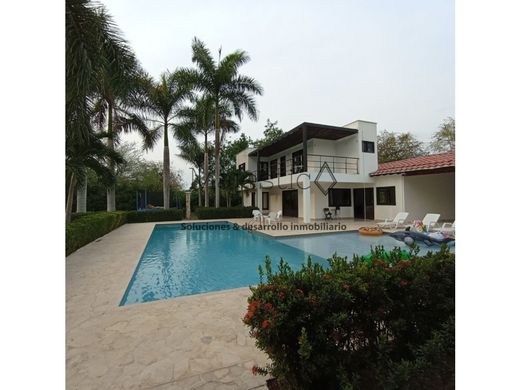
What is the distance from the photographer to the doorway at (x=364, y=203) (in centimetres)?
1730

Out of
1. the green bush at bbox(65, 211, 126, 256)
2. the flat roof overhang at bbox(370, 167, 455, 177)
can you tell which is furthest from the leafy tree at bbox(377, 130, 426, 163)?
the green bush at bbox(65, 211, 126, 256)

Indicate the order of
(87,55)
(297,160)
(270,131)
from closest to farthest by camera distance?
(87,55) < (297,160) < (270,131)

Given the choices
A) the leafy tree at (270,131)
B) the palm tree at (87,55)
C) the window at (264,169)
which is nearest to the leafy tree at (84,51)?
the palm tree at (87,55)

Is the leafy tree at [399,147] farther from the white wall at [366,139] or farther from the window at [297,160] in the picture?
the window at [297,160]

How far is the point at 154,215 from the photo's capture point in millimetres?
18234

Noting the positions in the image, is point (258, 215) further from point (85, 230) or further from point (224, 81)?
point (85, 230)

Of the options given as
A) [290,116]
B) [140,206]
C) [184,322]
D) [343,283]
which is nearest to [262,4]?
[343,283]

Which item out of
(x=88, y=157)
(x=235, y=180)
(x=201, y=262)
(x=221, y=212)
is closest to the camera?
(x=201, y=262)

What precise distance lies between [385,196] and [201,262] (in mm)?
13417

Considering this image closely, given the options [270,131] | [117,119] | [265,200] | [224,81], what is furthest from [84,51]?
[270,131]

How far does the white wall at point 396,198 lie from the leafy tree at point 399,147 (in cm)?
1438

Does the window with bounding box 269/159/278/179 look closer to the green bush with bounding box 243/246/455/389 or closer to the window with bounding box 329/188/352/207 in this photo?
the window with bounding box 329/188/352/207

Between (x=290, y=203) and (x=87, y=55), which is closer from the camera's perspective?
(x=87, y=55)

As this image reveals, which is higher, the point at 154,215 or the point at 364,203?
the point at 364,203
